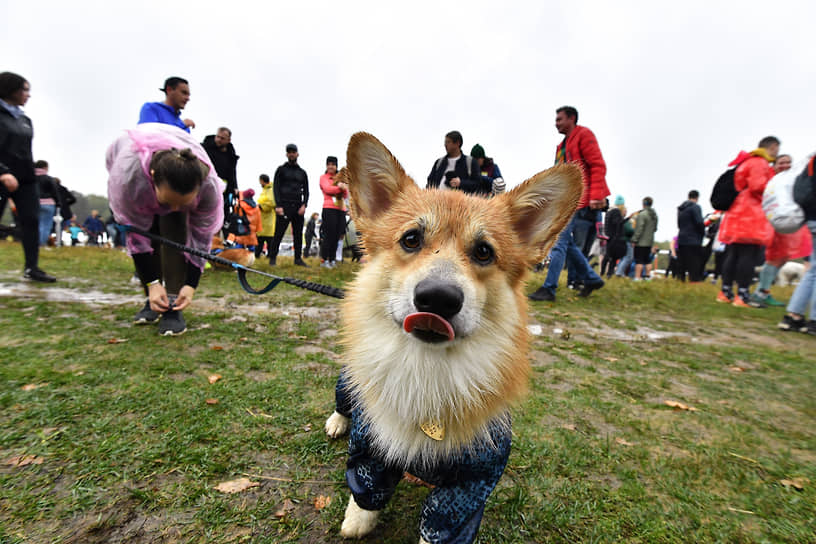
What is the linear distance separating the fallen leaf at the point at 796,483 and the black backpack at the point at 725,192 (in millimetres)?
6652

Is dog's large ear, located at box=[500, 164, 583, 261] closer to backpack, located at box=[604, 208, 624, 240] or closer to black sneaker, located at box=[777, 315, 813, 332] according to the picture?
black sneaker, located at box=[777, 315, 813, 332]

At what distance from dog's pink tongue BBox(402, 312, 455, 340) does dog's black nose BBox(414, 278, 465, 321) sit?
0.09 ft

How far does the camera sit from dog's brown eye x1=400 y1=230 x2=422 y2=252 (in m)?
1.61

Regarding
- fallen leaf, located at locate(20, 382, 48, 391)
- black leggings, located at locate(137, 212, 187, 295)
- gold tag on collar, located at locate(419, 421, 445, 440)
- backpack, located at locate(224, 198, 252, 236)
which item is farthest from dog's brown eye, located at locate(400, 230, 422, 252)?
backpack, located at locate(224, 198, 252, 236)

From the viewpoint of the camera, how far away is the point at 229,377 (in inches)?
102

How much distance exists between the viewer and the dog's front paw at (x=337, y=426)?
1.97m

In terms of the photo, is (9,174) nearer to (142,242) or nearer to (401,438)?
(142,242)

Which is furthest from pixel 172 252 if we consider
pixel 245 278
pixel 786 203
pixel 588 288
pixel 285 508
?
pixel 786 203

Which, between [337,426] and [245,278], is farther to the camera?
[245,278]

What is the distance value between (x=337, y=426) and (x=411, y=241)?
Result: 116cm

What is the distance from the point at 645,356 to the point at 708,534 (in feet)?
8.90

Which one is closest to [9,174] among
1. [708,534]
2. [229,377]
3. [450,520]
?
[229,377]

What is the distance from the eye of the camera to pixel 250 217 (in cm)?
901

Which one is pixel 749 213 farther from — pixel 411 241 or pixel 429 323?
pixel 429 323
